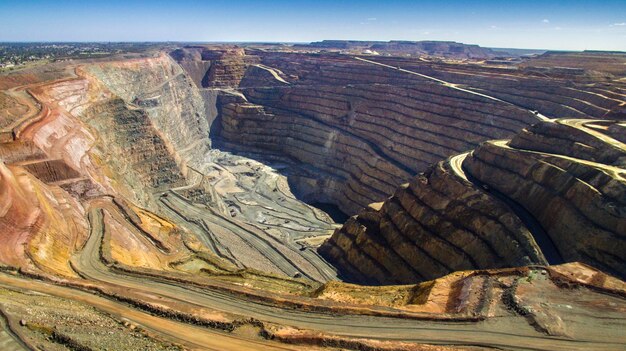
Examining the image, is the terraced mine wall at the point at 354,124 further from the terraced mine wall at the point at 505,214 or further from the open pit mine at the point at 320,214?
the terraced mine wall at the point at 505,214

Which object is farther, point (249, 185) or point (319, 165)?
point (319, 165)

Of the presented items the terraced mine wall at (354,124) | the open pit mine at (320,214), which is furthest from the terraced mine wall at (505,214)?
the terraced mine wall at (354,124)

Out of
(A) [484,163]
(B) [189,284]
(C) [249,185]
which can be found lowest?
(C) [249,185]

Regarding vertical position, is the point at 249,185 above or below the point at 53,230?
below

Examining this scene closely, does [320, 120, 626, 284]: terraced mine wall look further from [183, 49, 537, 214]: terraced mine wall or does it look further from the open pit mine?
[183, 49, 537, 214]: terraced mine wall

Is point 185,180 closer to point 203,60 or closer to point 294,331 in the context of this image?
point 294,331

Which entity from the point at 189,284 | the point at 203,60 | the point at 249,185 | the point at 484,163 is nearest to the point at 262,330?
the point at 189,284

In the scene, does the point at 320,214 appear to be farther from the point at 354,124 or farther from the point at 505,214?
the point at 505,214

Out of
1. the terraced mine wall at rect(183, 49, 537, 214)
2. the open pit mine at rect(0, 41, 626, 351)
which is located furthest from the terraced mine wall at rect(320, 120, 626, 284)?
the terraced mine wall at rect(183, 49, 537, 214)
